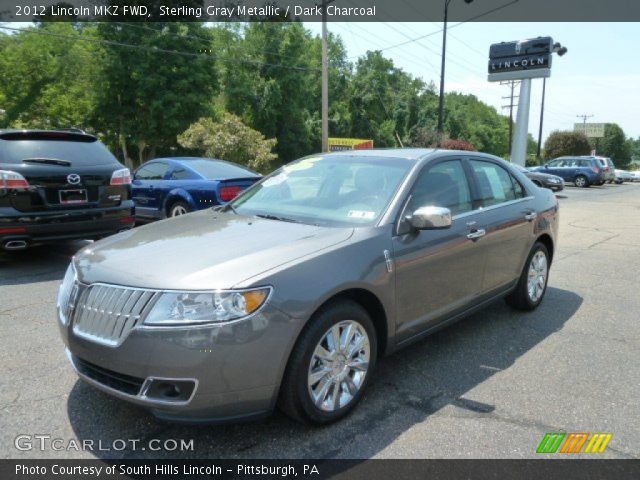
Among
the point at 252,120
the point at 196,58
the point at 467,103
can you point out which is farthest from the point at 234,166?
the point at 467,103

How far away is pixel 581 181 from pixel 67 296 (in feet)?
101

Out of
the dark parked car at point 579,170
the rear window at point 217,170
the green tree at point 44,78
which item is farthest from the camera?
the dark parked car at point 579,170

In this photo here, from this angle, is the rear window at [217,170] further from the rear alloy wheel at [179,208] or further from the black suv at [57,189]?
the black suv at [57,189]

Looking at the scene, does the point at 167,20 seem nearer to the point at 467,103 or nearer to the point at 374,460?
the point at 374,460

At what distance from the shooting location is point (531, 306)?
197 inches

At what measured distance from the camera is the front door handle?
12.7ft

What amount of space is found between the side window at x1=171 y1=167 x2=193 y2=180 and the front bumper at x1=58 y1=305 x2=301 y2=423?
6118 millimetres

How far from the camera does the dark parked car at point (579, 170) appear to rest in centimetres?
2833

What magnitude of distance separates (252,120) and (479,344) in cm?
4227

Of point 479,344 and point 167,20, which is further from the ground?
point 167,20

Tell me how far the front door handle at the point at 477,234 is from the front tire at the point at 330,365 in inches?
50.2

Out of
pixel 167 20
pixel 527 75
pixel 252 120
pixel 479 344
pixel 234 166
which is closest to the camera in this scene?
pixel 479 344

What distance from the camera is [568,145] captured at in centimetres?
5528

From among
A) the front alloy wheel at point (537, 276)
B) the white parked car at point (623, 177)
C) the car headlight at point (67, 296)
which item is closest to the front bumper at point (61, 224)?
the car headlight at point (67, 296)
